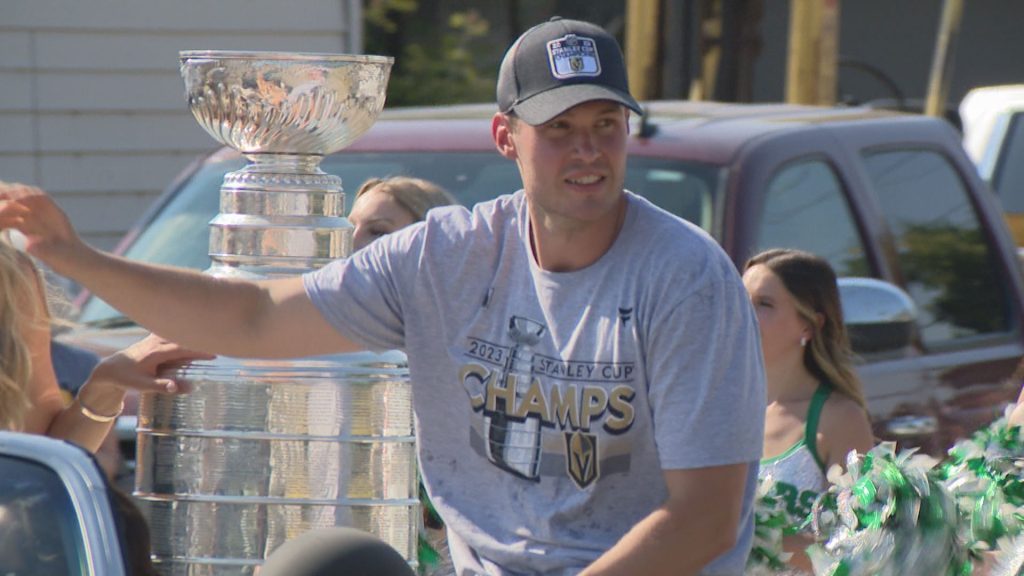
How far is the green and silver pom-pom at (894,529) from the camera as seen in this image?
3.22 m

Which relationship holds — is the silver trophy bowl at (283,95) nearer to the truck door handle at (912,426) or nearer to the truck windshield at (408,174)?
the truck windshield at (408,174)

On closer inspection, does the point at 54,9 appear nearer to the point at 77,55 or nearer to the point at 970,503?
the point at 77,55

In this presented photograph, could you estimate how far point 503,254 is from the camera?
10.6ft

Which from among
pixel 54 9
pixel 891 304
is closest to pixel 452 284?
pixel 891 304

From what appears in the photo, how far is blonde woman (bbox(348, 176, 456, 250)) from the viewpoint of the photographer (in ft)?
15.5

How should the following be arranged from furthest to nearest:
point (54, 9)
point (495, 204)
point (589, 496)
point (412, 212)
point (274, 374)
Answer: point (54, 9), point (412, 212), point (274, 374), point (495, 204), point (589, 496)

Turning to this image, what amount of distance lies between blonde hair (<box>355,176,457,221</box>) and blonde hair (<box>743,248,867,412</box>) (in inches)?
34.1

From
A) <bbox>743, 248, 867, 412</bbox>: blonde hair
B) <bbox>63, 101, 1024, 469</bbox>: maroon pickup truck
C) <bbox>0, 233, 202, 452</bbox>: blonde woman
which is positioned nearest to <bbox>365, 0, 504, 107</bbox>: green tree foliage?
<bbox>63, 101, 1024, 469</bbox>: maroon pickup truck

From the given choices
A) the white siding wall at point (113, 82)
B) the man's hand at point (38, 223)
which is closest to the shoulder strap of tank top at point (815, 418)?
the man's hand at point (38, 223)

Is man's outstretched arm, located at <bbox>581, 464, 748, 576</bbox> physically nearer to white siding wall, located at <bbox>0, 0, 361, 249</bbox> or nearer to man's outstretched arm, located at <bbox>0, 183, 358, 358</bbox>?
man's outstretched arm, located at <bbox>0, 183, 358, 358</bbox>

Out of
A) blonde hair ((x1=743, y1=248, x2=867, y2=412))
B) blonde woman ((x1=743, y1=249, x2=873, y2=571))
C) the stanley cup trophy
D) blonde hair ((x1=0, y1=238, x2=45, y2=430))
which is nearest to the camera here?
the stanley cup trophy

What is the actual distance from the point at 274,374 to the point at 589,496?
80cm

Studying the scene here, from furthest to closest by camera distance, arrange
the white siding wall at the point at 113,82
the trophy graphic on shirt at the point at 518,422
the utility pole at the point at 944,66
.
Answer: the utility pole at the point at 944,66
the white siding wall at the point at 113,82
the trophy graphic on shirt at the point at 518,422

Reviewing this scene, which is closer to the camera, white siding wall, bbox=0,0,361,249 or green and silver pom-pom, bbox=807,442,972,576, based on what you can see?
green and silver pom-pom, bbox=807,442,972,576
